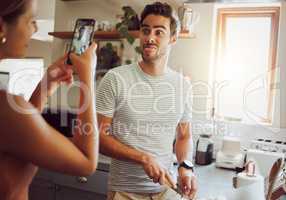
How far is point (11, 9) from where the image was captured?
0.69 m

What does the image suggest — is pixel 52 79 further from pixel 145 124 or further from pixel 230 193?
pixel 230 193

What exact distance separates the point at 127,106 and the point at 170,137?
0.24 meters

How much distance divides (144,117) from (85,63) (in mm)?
603

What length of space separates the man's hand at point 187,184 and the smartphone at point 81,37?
2.15 ft

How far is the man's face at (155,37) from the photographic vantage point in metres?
1.44

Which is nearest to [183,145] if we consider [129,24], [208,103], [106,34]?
[208,103]

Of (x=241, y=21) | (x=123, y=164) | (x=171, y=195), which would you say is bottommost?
(x=171, y=195)

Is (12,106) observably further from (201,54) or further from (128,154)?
(201,54)

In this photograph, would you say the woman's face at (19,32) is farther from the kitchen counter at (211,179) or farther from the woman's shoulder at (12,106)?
the kitchen counter at (211,179)

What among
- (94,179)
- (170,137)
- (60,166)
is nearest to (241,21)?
(170,137)

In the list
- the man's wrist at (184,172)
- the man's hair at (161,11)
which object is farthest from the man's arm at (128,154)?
the man's hair at (161,11)

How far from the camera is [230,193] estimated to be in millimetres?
1032

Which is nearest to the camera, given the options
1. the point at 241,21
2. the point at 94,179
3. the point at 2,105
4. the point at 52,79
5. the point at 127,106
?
the point at 2,105

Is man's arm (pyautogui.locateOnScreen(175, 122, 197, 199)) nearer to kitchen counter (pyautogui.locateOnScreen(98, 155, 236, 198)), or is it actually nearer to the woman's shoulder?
kitchen counter (pyautogui.locateOnScreen(98, 155, 236, 198))
